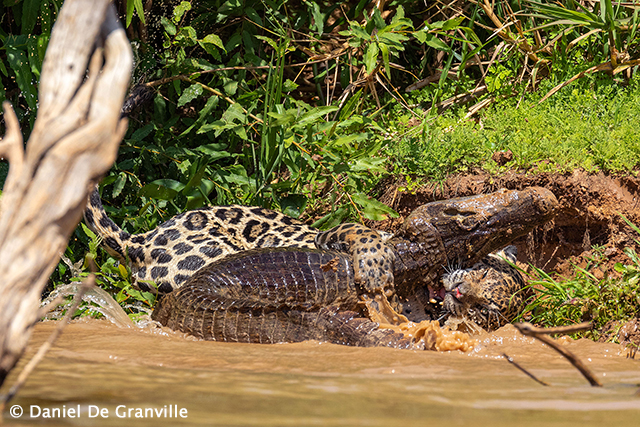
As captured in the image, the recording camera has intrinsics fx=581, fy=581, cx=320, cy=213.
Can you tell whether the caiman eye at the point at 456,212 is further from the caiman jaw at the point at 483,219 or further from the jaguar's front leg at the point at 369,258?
the jaguar's front leg at the point at 369,258

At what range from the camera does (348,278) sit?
14.9ft

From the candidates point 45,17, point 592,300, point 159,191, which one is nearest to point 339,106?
point 159,191

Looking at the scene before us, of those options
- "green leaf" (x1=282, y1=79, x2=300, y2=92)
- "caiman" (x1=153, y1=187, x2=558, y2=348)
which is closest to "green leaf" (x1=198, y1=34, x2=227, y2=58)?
"green leaf" (x1=282, y1=79, x2=300, y2=92)

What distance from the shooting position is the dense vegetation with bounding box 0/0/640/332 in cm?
531

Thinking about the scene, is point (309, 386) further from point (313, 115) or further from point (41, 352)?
point (313, 115)

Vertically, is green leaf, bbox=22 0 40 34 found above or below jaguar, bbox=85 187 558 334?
above

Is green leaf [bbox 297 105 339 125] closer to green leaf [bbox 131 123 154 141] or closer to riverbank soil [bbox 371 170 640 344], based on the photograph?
riverbank soil [bbox 371 170 640 344]

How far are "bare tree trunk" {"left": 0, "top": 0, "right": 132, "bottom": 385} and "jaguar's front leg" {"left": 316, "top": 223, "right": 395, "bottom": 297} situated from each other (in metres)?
3.25

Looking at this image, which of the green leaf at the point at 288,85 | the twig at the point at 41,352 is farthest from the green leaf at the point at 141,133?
the twig at the point at 41,352

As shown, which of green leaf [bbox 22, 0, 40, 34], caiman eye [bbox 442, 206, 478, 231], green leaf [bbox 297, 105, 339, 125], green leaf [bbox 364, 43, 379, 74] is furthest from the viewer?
green leaf [bbox 364, 43, 379, 74]

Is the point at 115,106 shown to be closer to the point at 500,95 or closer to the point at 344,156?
the point at 344,156

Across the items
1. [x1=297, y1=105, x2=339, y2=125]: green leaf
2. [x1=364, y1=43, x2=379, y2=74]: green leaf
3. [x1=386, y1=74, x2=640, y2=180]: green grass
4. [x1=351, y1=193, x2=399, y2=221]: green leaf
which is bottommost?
[x1=351, y1=193, x2=399, y2=221]: green leaf

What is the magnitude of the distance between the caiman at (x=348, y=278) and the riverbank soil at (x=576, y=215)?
38 centimetres

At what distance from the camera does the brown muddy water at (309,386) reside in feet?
4.81
